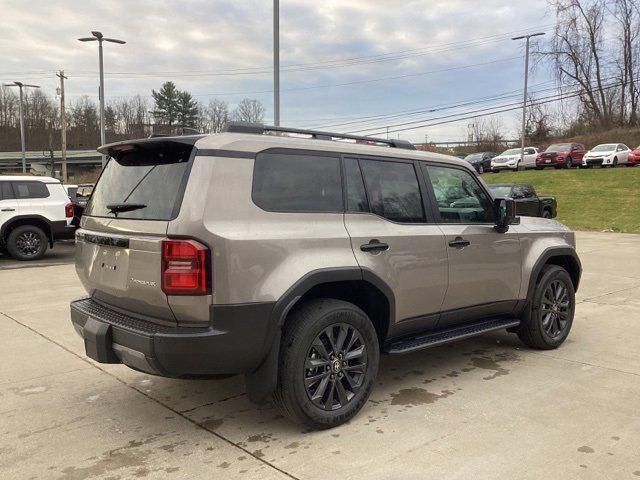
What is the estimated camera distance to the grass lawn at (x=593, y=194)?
64.2 feet

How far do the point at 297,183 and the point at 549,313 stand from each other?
10.3ft

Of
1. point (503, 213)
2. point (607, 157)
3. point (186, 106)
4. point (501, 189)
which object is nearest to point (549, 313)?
point (503, 213)

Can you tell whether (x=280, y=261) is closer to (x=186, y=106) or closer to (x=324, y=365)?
(x=324, y=365)

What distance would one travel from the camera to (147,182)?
3547mm

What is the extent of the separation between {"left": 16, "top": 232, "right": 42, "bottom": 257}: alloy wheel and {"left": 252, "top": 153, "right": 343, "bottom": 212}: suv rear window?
10567mm

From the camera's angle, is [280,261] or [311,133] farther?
[311,133]

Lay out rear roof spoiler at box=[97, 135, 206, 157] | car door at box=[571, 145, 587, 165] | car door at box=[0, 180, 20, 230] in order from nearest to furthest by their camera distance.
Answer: rear roof spoiler at box=[97, 135, 206, 157], car door at box=[0, 180, 20, 230], car door at box=[571, 145, 587, 165]

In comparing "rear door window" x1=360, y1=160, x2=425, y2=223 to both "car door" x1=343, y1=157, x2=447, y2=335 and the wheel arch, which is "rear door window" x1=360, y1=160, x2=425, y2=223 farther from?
the wheel arch

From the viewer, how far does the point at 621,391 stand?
425 cm

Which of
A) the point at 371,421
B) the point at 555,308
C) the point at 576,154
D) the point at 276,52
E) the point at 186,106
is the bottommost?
the point at 371,421

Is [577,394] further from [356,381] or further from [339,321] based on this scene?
[339,321]

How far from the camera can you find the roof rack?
11.7ft

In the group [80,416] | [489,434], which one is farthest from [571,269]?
[80,416]

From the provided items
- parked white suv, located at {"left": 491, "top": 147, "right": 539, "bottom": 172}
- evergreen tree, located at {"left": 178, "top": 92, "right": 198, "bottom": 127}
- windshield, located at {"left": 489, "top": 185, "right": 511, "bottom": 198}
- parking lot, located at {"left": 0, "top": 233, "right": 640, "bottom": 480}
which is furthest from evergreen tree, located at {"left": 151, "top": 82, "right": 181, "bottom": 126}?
parking lot, located at {"left": 0, "top": 233, "right": 640, "bottom": 480}
